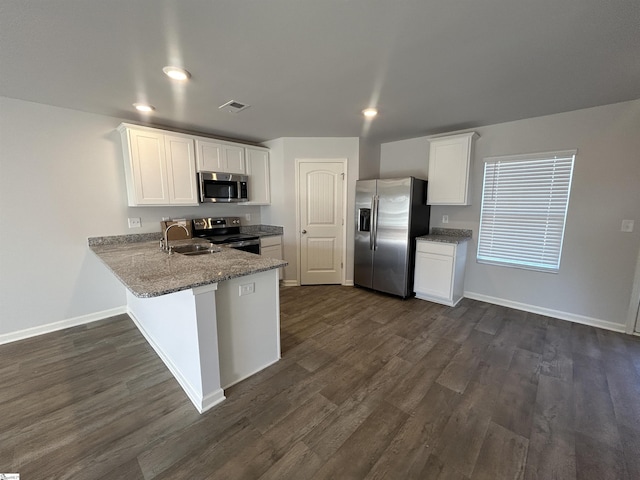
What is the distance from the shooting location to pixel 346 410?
181cm

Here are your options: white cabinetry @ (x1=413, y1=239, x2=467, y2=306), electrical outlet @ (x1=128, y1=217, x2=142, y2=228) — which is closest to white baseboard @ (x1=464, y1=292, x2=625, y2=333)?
white cabinetry @ (x1=413, y1=239, x2=467, y2=306)

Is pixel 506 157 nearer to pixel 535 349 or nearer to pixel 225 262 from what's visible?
pixel 535 349

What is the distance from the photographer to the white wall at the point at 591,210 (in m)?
2.72

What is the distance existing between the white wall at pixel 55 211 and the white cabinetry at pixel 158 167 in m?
0.26

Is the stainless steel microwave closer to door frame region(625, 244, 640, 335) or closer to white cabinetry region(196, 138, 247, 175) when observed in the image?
white cabinetry region(196, 138, 247, 175)

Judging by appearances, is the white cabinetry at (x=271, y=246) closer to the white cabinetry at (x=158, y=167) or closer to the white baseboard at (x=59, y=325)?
the white cabinetry at (x=158, y=167)

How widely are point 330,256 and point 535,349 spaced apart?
276 centimetres

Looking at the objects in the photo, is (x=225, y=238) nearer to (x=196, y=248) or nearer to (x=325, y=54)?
(x=196, y=248)

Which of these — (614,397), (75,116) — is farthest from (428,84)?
(75,116)

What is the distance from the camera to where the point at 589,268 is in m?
2.97

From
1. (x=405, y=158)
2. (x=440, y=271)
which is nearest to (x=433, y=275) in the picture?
(x=440, y=271)

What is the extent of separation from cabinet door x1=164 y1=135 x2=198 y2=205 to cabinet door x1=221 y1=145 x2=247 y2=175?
46cm

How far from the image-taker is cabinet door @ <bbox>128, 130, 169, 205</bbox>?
9.87 feet

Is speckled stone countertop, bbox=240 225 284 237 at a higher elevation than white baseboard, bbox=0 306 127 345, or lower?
higher
